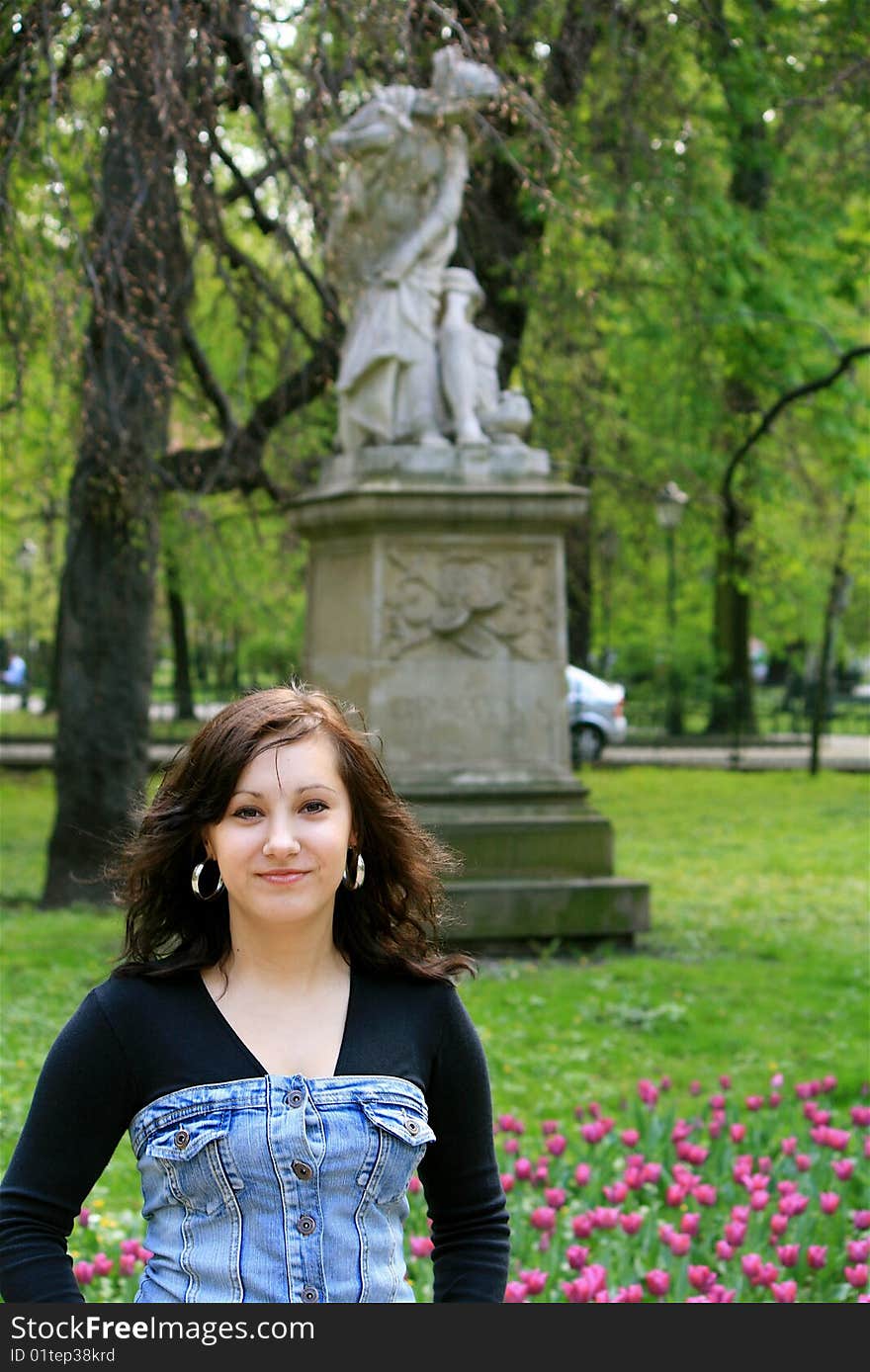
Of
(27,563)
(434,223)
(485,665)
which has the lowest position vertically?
(485,665)

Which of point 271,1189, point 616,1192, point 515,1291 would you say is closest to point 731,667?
point 616,1192

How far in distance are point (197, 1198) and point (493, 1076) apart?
4926mm

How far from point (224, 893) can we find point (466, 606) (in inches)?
282

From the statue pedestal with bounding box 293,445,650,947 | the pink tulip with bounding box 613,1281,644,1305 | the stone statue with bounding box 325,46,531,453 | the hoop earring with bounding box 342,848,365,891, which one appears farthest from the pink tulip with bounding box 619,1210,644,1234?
the stone statue with bounding box 325,46,531,453

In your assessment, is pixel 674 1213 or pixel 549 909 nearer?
pixel 674 1213

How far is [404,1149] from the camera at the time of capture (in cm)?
223

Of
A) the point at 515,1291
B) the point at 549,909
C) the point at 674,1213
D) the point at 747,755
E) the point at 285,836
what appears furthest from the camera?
the point at 747,755

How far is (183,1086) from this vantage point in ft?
7.16

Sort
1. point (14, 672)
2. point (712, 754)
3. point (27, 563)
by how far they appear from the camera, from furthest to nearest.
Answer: point (14, 672) → point (27, 563) → point (712, 754)

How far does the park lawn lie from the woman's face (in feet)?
11.7

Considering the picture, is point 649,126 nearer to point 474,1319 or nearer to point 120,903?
point 120,903

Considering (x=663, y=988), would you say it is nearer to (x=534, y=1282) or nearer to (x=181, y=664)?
(x=534, y=1282)

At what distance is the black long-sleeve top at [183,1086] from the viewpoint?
A: 7.06 ft

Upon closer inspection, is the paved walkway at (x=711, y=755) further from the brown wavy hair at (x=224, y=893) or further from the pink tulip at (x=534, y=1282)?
the brown wavy hair at (x=224, y=893)
